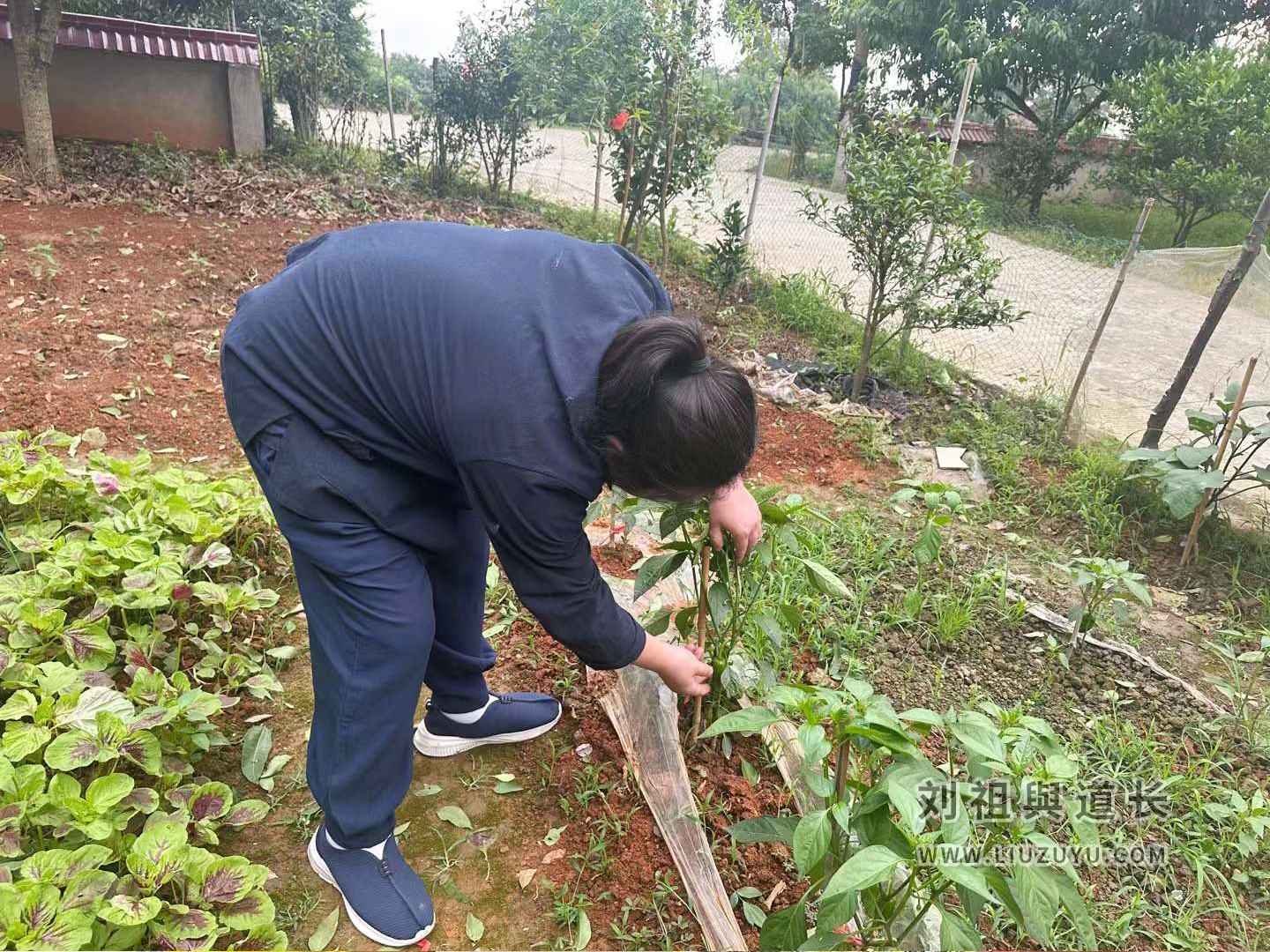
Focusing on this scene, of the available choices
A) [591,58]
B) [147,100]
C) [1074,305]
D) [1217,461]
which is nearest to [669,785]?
[1217,461]

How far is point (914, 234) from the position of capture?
4.64 meters

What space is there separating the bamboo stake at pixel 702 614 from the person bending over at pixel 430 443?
88mm

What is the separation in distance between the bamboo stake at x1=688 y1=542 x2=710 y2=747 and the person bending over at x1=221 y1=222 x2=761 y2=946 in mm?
88

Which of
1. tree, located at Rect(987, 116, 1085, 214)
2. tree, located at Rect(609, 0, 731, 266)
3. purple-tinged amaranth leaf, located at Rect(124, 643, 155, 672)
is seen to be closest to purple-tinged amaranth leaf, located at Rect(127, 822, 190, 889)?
purple-tinged amaranth leaf, located at Rect(124, 643, 155, 672)

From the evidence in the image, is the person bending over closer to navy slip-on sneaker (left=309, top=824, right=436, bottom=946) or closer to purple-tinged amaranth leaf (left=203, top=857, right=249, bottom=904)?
navy slip-on sneaker (left=309, top=824, right=436, bottom=946)

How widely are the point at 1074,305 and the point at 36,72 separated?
847cm

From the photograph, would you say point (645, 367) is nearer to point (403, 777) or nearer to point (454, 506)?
point (454, 506)

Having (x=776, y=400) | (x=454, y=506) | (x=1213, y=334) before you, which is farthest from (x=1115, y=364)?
(x=454, y=506)

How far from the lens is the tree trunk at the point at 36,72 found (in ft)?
19.5

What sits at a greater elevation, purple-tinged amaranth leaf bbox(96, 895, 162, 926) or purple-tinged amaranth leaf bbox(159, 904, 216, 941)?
purple-tinged amaranth leaf bbox(96, 895, 162, 926)

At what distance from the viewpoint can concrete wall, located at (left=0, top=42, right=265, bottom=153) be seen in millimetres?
7484

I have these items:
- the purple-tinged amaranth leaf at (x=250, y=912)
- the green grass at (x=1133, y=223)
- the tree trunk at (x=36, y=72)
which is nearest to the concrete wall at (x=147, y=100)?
the tree trunk at (x=36, y=72)

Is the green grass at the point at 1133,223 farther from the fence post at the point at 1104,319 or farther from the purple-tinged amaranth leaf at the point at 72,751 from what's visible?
the purple-tinged amaranth leaf at the point at 72,751

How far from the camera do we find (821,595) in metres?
2.73
